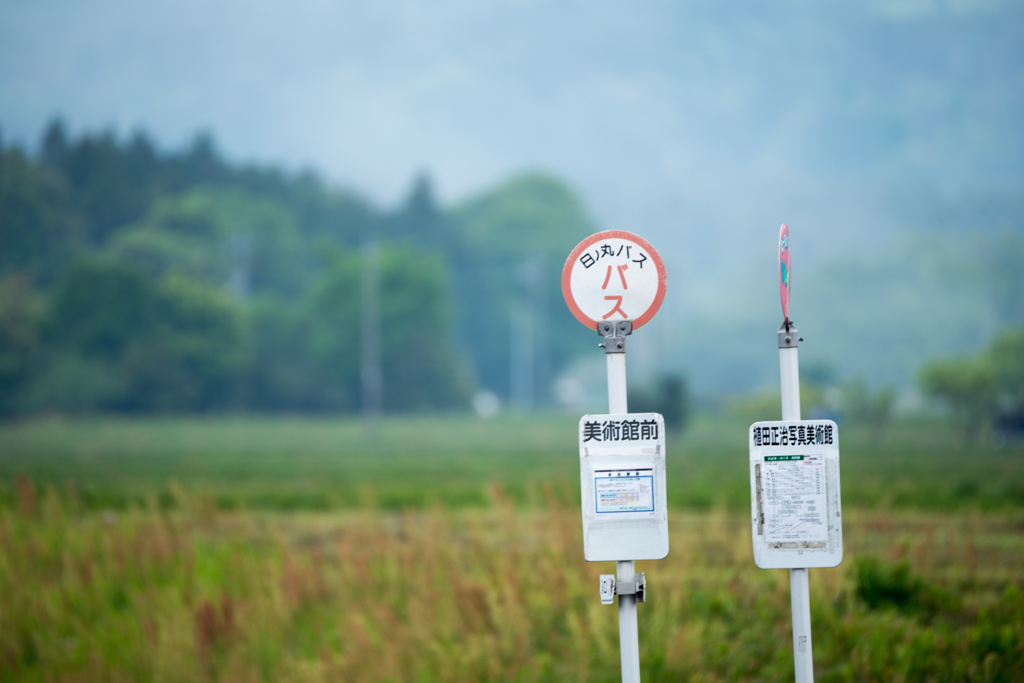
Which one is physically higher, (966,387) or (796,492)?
(796,492)

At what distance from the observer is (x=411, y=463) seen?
2944 centimetres

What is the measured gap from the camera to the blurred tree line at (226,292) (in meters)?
48.3

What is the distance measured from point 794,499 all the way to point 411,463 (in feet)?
84.8

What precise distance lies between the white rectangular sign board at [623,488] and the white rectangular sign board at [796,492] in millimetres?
422

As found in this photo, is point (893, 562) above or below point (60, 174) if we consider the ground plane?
below

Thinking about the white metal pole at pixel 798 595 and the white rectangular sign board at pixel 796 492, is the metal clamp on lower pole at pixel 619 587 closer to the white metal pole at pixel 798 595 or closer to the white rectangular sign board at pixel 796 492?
the white rectangular sign board at pixel 796 492

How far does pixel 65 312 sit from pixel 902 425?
127 feet

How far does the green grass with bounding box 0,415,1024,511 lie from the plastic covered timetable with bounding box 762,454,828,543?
13.8ft

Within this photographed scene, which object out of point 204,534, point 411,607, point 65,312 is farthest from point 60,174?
point 411,607

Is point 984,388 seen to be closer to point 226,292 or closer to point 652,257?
point 652,257

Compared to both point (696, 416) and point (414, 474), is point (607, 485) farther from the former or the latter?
point (696, 416)

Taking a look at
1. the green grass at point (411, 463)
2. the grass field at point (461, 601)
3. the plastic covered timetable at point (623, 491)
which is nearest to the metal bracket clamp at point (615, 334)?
the plastic covered timetable at point (623, 491)

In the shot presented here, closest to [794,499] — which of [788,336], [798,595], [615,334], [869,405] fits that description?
[798,595]

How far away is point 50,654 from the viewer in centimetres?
768
